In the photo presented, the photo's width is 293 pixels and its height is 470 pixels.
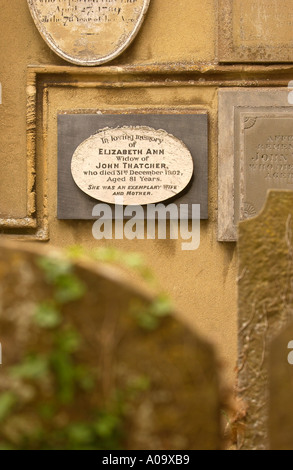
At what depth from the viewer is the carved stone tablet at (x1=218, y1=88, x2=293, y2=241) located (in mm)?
4023

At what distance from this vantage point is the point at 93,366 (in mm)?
1446

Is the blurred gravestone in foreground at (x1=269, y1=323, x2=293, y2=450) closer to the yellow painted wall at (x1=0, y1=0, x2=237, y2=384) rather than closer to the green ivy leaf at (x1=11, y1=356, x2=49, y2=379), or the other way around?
the green ivy leaf at (x1=11, y1=356, x2=49, y2=379)

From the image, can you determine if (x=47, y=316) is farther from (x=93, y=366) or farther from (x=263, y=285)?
(x=263, y=285)

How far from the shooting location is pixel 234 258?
4070mm

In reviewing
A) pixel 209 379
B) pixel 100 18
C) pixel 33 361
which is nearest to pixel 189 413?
pixel 209 379

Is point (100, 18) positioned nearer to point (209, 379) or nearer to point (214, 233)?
point (214, 233)

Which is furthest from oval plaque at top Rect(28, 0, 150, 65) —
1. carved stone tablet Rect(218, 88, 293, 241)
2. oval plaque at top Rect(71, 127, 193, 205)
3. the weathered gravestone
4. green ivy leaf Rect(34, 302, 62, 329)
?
green ivy leaf Rect(34, 302, 62, 329)

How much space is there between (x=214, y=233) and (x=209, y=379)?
2.64m

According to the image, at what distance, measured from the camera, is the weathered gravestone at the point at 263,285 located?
1.92m

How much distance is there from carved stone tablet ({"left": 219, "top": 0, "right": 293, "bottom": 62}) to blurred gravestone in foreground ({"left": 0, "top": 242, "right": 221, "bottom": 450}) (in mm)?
3017

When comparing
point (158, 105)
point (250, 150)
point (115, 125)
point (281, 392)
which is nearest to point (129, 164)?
point (115, 125)

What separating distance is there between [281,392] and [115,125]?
9.00 feet

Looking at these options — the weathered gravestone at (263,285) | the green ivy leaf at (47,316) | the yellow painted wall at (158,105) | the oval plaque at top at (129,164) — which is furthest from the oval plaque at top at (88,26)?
the green ivy leaf at (47,316)

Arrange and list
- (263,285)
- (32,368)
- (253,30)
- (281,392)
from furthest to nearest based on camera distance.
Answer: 1. (253,30)
2. (263,285)
3. (281,392)
4. (32,368)
